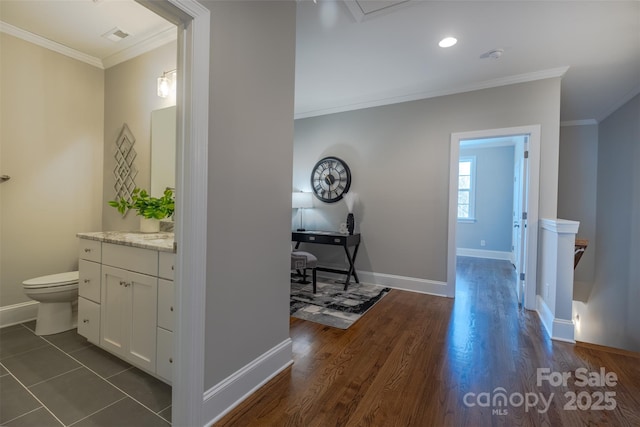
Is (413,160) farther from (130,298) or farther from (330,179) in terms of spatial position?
Answer: (130,298)

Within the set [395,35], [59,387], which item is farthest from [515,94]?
[59,387]

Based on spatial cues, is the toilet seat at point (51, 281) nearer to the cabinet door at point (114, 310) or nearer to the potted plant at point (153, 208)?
the cabinet door at point (114, 310)

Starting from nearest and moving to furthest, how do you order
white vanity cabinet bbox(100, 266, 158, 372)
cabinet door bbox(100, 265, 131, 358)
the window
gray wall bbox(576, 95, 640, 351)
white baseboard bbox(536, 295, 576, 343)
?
1. white vanity cabinet bbox(100, 266, 158, 372)
2. cabinet door bbox(100, 265, 131, 358)
3. white baseboard bbox(536, 295, 576, 343)
4. gray wall bbox(576, 95, 640, 351)
5. the window

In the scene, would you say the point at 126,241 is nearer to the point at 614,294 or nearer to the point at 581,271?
the point at 614,294

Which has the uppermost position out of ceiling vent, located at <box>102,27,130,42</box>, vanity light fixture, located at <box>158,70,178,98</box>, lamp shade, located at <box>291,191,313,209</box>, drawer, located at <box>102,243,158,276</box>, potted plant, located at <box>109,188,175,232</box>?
ceiling vent, located at <box>102,27,130,42</box>

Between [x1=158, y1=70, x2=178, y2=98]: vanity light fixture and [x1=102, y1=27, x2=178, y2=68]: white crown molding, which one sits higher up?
[x1=102, y1=27, x2=178, y2=68]: white crown molding

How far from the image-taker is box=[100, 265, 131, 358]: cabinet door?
1.84 meters

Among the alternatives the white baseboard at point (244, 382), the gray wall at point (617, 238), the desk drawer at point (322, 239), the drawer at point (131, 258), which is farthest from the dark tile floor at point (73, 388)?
the gray wall at point (617, 238)

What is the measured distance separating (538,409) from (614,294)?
3.56m

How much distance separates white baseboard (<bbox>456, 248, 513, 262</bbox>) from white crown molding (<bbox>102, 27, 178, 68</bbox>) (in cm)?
656

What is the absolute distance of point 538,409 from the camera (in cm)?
156

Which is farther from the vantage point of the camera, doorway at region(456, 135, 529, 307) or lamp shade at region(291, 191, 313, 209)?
doorway at region(456, 135, 529, 307)

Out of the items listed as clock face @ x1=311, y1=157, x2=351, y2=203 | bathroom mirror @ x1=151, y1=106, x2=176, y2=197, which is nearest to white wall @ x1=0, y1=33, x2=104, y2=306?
bathroom mirror @ x1=151, y1=106, x2=176, y2=197

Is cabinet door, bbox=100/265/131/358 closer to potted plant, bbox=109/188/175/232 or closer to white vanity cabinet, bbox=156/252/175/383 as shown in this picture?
white vanity cabinet, bbox=156/252/175/383
